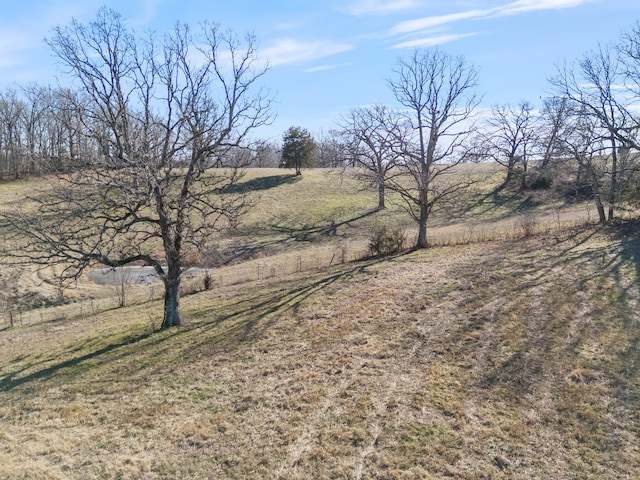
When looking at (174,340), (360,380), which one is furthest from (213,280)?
(360,380)

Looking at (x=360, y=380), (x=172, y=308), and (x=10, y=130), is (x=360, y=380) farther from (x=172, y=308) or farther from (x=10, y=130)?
(x=10, y=130)

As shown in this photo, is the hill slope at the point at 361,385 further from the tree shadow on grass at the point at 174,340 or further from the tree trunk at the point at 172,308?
the tree trunk at the point at 172,308

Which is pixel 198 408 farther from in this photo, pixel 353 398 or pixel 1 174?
pixel 1 174

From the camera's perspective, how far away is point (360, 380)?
812 centimetres

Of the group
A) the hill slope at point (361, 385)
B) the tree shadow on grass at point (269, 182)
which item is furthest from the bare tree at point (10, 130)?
the hill slope at point (361, 385)

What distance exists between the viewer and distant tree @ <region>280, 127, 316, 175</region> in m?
51.4

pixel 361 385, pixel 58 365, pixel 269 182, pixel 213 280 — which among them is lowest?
pixel 58 365

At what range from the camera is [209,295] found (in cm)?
1731

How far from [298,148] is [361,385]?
46.1 m

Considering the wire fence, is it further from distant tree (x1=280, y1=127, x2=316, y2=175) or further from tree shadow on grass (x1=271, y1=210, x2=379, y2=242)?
distant tree (x1=280, y1=127, x2=316, y2=175)

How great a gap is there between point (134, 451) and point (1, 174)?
58.3 m

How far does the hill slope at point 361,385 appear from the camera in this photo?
594 centimetres

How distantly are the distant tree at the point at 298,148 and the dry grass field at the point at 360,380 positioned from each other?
1490 inches

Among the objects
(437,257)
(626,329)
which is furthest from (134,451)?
(437,257)
